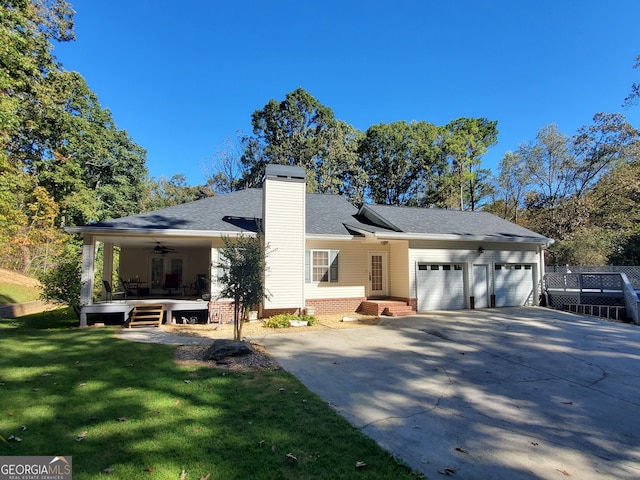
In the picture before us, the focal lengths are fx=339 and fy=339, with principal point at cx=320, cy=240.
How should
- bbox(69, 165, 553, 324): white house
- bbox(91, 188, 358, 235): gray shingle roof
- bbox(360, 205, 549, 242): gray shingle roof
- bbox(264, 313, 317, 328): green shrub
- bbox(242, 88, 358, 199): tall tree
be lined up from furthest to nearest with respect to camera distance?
bbox(242, 88, 358, 199): tall tree
bbox(360, 205, 549, 242): gray shingle roof
bbox(69, 165, 553, 324): white house
bbox(91, 188, 358, 235): gray shingle roof
bbox(264, 313, 317, 328): green shrub

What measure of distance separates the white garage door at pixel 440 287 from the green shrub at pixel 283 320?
16.0 ft

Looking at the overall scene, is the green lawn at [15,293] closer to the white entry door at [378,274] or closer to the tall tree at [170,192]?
the tall tree at [170,192]

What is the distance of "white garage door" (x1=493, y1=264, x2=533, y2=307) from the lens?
15.4 meters

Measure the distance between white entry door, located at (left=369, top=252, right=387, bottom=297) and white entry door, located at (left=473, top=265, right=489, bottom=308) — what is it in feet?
12.9

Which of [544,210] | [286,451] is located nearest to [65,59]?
[286,451]

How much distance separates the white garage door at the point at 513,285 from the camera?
1538 cm

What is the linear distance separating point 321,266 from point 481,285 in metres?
7.27

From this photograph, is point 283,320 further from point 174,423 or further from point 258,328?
point 174,423

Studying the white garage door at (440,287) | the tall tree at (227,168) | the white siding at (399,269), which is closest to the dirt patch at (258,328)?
the white siding at (399,269)

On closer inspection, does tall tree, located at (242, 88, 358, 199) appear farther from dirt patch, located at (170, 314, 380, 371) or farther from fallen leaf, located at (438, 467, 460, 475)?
fallen leaf, located at (438, 467, 460, 475)

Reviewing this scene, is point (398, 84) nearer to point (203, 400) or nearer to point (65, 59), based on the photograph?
point (65, 59)

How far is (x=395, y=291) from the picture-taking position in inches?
578

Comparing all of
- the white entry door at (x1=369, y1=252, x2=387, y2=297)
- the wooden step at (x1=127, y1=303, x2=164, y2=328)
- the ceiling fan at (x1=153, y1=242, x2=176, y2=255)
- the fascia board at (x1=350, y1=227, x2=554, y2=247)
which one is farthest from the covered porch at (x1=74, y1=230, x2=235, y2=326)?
the white entry door at (x1=369, y1=252, x2=387, y2=297)

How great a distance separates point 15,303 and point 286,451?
18619 millimetres
